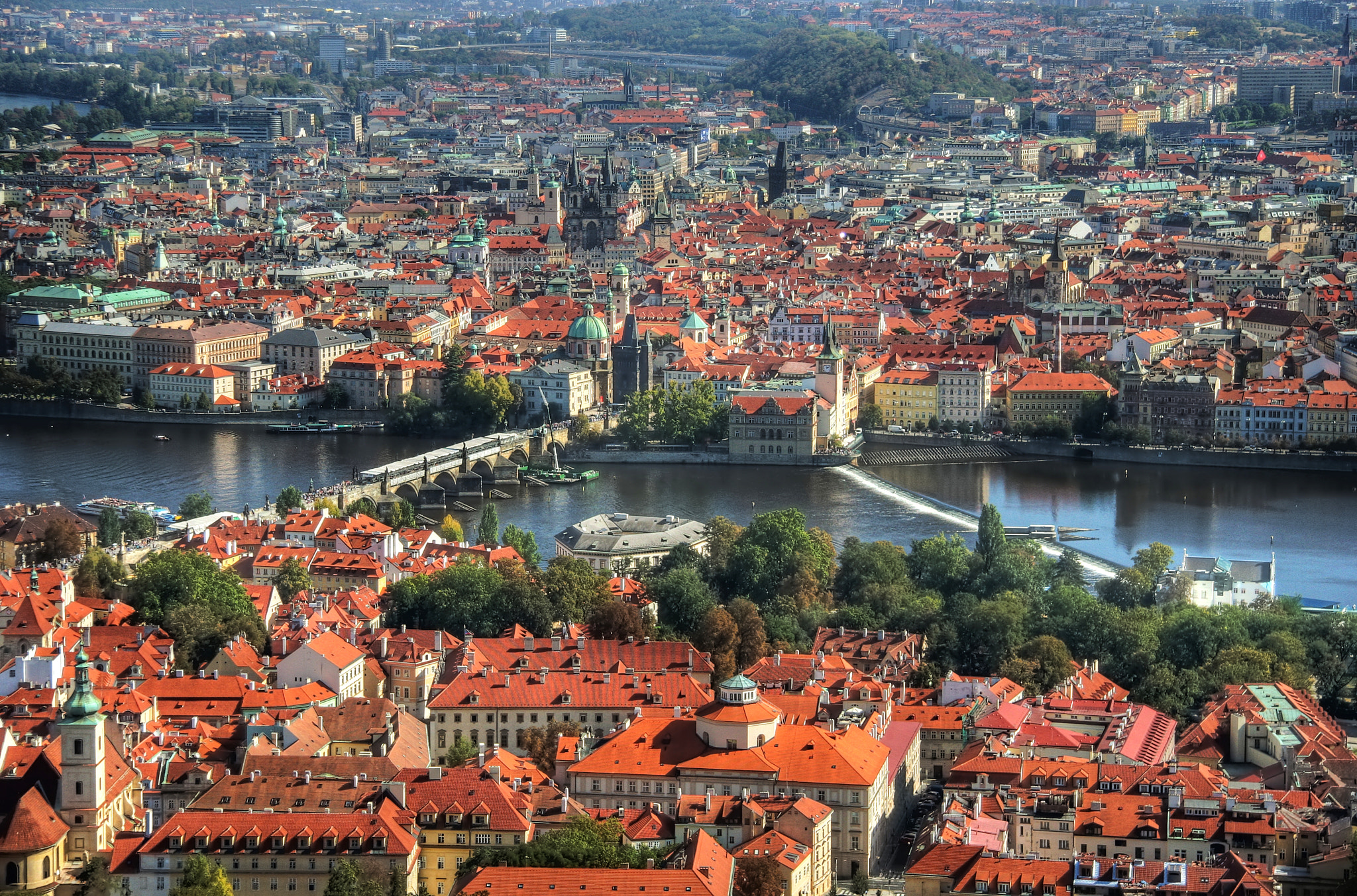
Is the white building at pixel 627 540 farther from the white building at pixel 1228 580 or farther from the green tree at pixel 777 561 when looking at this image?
the white building at pixel 1228 580

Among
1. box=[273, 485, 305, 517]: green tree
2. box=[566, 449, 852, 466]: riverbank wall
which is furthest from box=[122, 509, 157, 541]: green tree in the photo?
box=[566, 449, 852, 466]: riverbank wall

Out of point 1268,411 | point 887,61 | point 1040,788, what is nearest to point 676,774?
point 1040,788

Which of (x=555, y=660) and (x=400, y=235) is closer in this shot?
(x=555, y=660)

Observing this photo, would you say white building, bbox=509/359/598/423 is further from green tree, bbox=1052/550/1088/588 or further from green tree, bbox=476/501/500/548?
green tree, bbox=1052/550/1088/588

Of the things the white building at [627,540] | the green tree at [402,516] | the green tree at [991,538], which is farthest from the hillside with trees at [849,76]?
the green tree at [991,538]

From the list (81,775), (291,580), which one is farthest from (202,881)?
(291,580)

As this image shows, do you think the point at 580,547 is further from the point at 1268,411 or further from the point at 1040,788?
the point at 1268,411
